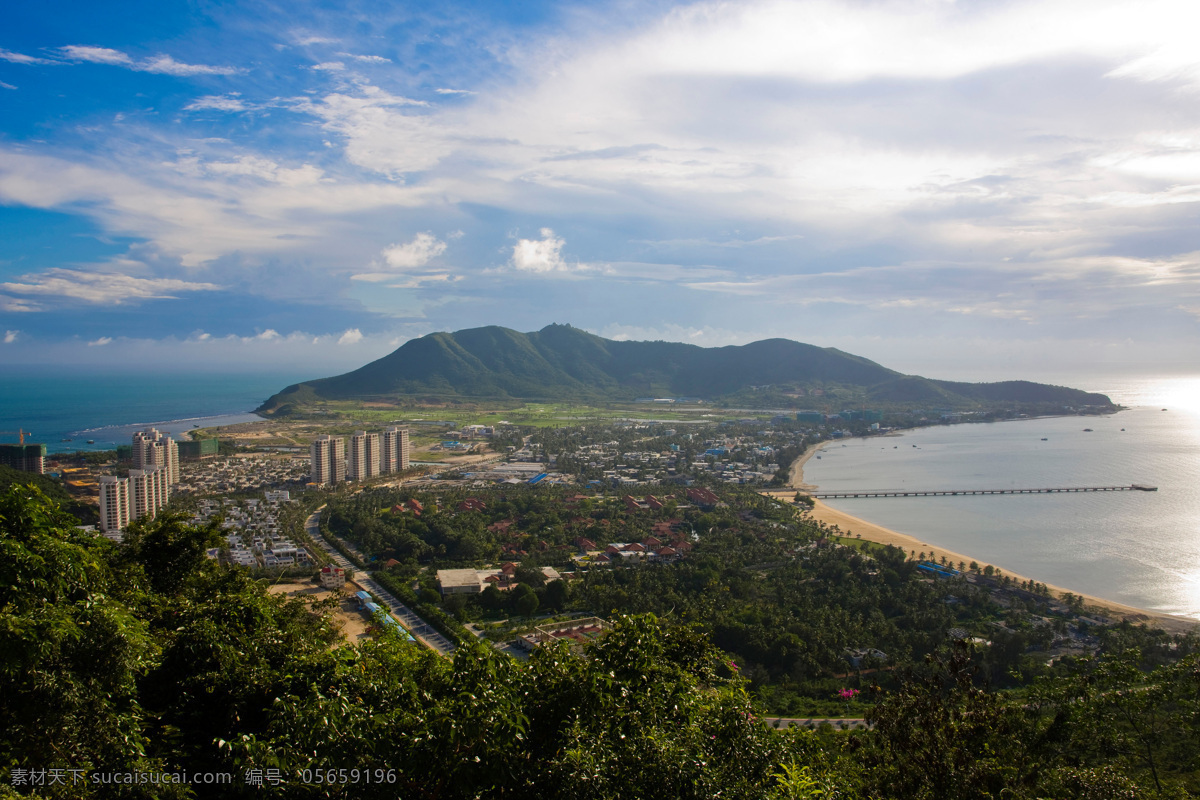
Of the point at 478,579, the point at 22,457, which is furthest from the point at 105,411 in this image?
the point at 478,579

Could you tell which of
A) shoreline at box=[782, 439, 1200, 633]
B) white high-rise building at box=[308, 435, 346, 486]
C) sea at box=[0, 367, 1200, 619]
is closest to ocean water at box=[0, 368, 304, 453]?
sea at box=[0, 367, 1200, 619]

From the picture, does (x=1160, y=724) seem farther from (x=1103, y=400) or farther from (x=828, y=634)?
(x=1103, y=400)

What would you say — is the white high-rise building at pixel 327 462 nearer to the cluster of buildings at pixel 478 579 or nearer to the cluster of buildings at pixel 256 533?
the cluster of buildings at pixel 256 533

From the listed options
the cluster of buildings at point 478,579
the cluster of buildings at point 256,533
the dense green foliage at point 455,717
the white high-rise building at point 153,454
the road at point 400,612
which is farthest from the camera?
the white high-rise building at point 153,454

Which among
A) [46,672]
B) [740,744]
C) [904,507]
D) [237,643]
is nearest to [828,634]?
[740,744]

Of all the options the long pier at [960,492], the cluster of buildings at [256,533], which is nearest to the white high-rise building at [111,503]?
the cluster of buildings at [256,533]

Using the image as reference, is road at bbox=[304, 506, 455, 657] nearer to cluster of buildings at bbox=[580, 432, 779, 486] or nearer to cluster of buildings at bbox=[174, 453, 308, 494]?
cluster of buildings at bbox=[174, 453, 308, 494]

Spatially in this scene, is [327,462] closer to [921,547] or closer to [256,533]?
[256,533]
